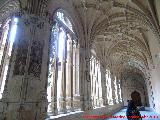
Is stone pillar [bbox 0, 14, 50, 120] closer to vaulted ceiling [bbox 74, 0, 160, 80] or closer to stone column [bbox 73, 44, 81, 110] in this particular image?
stone column [bbox 73, 44, 81, 110]

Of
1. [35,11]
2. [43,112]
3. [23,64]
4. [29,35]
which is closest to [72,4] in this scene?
[35,11]

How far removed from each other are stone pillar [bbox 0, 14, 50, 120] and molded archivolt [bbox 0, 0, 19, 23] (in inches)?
43.7

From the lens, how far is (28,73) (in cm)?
607

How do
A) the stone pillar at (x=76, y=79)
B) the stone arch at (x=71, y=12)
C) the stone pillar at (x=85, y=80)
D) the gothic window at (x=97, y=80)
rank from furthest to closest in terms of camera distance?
the gothic window at (x=97, y=80), the stone pillar at (x=85, y=80), the stone pillar at (x=76, y=79), the stone arch at (x=71, y=12)

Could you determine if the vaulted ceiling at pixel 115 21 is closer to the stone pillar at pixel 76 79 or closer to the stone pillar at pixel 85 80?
the stone pillar at pixel 85 80

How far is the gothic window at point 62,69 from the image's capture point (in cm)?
763

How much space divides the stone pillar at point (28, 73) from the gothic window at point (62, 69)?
2.61 feet

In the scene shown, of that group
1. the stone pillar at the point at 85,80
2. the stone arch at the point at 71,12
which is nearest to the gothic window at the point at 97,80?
the stone pillar at the point at 85,80

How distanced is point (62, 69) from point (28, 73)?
9.17 ft

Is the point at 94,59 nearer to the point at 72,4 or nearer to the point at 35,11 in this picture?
the point at 72,4

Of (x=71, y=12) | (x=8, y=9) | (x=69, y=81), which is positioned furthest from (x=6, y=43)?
(x=71, y=12)

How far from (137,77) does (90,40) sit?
1071 inches

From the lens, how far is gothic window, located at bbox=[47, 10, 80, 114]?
25.0 ft

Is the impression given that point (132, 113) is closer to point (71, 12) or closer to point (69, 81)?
point (69, 81)
